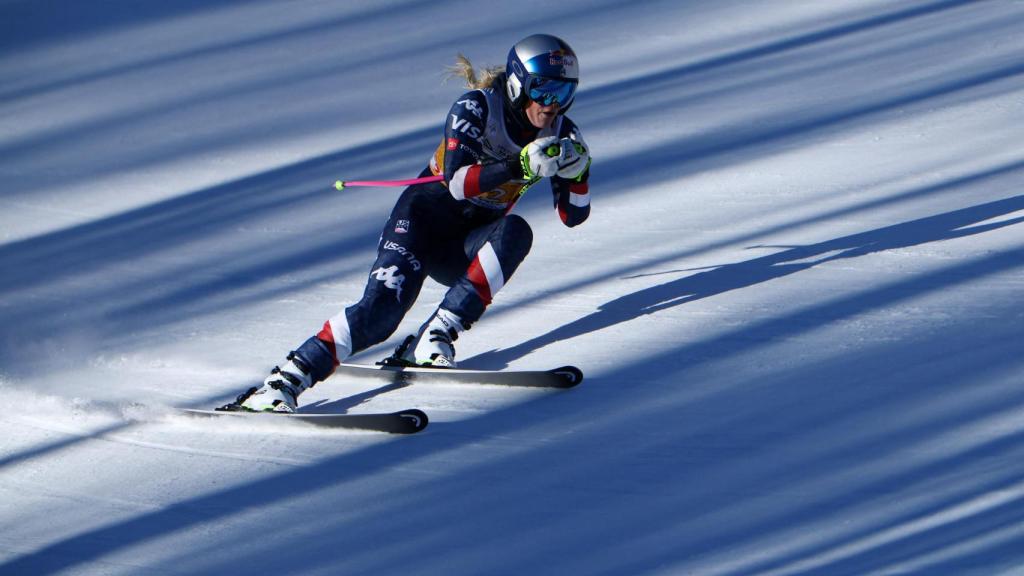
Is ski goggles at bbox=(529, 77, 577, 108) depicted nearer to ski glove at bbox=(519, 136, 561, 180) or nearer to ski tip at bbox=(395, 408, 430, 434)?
ski glove at bbox=(519, 136, 561, 180)

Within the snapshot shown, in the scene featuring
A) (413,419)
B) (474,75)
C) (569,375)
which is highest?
(474,75)

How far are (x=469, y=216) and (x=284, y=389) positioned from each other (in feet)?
3.19

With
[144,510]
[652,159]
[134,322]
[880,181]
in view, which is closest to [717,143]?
[652,159]

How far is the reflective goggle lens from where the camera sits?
445cm

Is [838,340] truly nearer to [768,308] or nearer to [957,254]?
[768,308]

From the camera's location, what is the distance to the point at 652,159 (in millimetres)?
7078

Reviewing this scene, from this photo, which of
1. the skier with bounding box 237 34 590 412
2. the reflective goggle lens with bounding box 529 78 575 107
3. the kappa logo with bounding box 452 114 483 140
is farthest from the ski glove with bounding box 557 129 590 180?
the kappa logo with bounding box 452 114 483 140

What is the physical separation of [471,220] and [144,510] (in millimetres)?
1626

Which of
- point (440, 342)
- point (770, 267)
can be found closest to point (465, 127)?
point (440, 342)

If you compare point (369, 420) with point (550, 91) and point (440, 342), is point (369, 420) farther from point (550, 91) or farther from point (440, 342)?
point (550, 91)

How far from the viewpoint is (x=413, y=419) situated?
4.12 metres

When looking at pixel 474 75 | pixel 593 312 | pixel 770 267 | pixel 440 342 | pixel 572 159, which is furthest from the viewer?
pixel 770 267

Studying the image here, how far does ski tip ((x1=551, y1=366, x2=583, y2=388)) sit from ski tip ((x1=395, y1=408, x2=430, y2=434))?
0.48 metres

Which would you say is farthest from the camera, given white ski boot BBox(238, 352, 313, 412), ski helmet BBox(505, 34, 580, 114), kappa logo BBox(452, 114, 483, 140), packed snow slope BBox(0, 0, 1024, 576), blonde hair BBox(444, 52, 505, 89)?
blonde hair BBox(444, 52, 505, 89)
